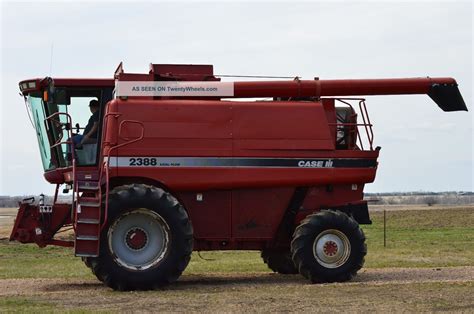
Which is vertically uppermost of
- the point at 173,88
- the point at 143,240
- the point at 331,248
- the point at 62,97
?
the point at 173,88

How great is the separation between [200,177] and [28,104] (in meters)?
3.63

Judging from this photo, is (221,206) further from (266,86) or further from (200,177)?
(266,86)

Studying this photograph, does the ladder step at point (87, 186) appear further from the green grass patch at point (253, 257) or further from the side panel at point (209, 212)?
the green grass patch at point (253, 257)

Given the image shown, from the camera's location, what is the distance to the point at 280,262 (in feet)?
57.3

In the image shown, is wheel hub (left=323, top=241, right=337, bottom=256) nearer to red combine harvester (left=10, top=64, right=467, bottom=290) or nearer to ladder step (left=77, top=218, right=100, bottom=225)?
red combine harvester (left=10, top=64, right=467, bottom=290)

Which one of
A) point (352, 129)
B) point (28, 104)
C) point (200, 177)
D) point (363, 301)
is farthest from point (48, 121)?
point (363, 301)

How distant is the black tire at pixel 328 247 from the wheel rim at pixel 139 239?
2310 millimetres

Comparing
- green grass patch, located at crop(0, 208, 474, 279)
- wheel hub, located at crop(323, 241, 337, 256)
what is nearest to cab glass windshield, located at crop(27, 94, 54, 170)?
green grass patch, located at crop(0, 208, 474, 279)

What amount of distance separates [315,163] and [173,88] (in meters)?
2.81

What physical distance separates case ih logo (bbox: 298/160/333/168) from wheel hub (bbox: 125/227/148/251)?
3.00m

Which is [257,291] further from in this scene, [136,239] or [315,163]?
[315,163]

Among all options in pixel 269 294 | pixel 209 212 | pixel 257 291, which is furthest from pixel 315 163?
pixel 269 294

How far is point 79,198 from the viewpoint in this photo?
47.2ft

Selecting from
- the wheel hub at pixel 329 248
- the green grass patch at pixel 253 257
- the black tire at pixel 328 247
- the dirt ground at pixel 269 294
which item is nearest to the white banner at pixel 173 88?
the black tire at pixel 328 247
